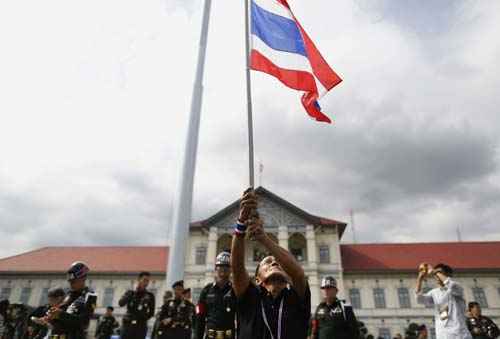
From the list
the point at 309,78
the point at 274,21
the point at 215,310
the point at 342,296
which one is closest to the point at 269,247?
the point at 309,78

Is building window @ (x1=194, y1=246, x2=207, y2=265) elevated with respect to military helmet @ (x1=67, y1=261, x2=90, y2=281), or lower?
elevated

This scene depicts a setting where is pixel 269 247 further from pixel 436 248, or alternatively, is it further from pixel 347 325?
pixel 436 248

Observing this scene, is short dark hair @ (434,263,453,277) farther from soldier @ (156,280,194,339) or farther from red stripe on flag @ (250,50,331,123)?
soldier @ (156,280,194,339)

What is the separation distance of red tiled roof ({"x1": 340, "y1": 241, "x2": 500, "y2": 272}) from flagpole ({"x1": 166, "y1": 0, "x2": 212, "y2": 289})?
99.1ft

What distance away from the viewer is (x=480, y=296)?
34.7 meters

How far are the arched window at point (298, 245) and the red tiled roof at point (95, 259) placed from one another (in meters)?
14.5

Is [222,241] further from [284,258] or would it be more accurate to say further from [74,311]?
[284,258]

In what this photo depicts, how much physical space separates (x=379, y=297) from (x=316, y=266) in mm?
7294

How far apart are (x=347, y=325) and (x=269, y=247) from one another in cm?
463

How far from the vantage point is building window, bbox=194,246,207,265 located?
120 ft

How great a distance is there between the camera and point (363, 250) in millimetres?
39969

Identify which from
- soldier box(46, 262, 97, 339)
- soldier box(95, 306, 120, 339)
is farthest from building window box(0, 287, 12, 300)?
soldier box(46, 262, 97, 339)

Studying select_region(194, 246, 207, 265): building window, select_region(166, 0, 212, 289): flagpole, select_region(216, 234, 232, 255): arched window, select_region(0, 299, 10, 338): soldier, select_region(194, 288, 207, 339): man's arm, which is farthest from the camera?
select_region(216, 234, 232, 255): arched window

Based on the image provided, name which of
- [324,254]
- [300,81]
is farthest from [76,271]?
[324,254]
